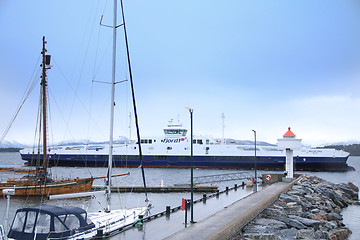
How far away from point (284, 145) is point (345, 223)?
30.9ft

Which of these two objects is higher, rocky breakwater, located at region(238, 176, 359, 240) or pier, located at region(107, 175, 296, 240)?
pier, located at region(107, 175, 296, 240)

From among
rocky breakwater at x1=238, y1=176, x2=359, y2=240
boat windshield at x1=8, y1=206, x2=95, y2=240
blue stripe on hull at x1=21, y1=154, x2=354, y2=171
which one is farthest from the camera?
blue stripe on hull at x1=21, y1=154, x2=354, y2=171

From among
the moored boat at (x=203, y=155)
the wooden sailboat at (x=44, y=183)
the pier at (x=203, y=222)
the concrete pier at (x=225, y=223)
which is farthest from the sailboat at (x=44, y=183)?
the moored boat at (x=203, y=155)

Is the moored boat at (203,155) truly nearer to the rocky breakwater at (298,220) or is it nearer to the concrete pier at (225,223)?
the rocky breakwater at (298,220)

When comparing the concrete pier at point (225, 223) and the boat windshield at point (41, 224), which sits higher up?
the boat windshield at point (41, 224)

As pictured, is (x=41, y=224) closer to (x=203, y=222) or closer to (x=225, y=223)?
(x=203, y=222)

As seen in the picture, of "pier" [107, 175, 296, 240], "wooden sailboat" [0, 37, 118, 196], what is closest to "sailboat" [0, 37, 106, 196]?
"wooden sailboat" [0, 37, 118, 196]

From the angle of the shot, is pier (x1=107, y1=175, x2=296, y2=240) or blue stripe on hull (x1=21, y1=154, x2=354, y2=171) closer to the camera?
pier (x1=107, y1=175, x2=296, y2=240)

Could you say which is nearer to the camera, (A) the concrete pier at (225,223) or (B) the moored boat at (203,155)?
(A) the concrete pier at (225,223)

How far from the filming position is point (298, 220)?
16781mm

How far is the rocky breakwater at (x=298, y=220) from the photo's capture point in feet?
45.9

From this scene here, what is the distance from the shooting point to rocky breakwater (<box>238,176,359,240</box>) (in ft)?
45.9

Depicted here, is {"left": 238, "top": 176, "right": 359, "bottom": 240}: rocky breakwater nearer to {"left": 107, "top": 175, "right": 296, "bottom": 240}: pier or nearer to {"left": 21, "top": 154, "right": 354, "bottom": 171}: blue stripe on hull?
{"left": 107, "top": 175, "right": 296, "bottom": 240}: pier

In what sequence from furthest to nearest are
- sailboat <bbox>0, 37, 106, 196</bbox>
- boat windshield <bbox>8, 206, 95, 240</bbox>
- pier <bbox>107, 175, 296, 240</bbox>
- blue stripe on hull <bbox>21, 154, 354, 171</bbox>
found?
blue stripe on hull <bbox>21, 154, 354, 171</bbox> < sailboat <bbox>0, 37, 106, 196</bbox> < pier <bbox>107, 175, 296, 240</bbox> < boat windshield <bbox>8, 206, 95, 240</bbox>
